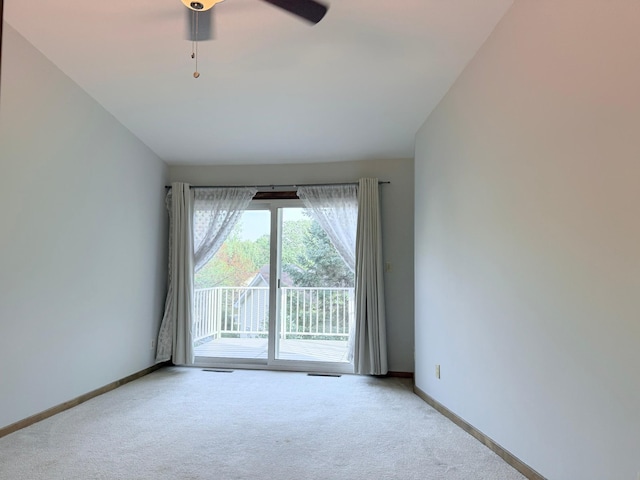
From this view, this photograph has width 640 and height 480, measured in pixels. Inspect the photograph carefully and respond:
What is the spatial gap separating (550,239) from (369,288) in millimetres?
2486

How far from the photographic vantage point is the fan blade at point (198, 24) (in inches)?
94.4

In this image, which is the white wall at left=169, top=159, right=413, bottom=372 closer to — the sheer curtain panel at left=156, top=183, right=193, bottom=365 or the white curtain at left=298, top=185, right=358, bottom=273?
the white curtain at left=298, top=185, right=358, bottom=273

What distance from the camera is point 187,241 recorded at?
4.79m

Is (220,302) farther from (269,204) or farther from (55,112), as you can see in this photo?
(55,112)

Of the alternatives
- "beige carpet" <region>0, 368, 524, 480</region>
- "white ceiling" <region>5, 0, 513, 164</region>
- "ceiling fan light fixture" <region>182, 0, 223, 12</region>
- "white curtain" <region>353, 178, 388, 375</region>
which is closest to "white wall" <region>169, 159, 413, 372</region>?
"white curtain" <region>353, 178, 388, 375</region>

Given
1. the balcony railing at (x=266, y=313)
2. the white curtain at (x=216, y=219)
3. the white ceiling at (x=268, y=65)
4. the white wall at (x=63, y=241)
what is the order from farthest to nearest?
the balcony railing at (x=266, y=313)
the white curtain at (x=216, y=219)
the white wall at (x=63, y=241)
the white ceiling at (x=268, y=65)

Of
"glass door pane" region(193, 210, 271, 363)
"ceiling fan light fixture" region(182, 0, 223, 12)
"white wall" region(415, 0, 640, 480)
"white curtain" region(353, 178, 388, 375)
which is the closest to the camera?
"white wall" region(415, 0, 640, 480)

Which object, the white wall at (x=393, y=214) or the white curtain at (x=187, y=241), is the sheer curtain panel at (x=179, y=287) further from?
the white wall at (x=393, y=214)

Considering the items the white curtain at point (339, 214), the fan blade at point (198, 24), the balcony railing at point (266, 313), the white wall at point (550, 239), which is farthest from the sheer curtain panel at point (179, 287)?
the white wall at point (550, 239)

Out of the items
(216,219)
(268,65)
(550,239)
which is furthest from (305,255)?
(550,239)

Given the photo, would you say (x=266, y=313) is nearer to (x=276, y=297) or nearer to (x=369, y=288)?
(x=276, y=297)

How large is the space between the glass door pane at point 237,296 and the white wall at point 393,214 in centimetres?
47

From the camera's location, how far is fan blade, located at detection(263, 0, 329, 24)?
204 cm

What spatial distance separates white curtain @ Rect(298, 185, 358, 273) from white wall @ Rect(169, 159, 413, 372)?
17 cm
